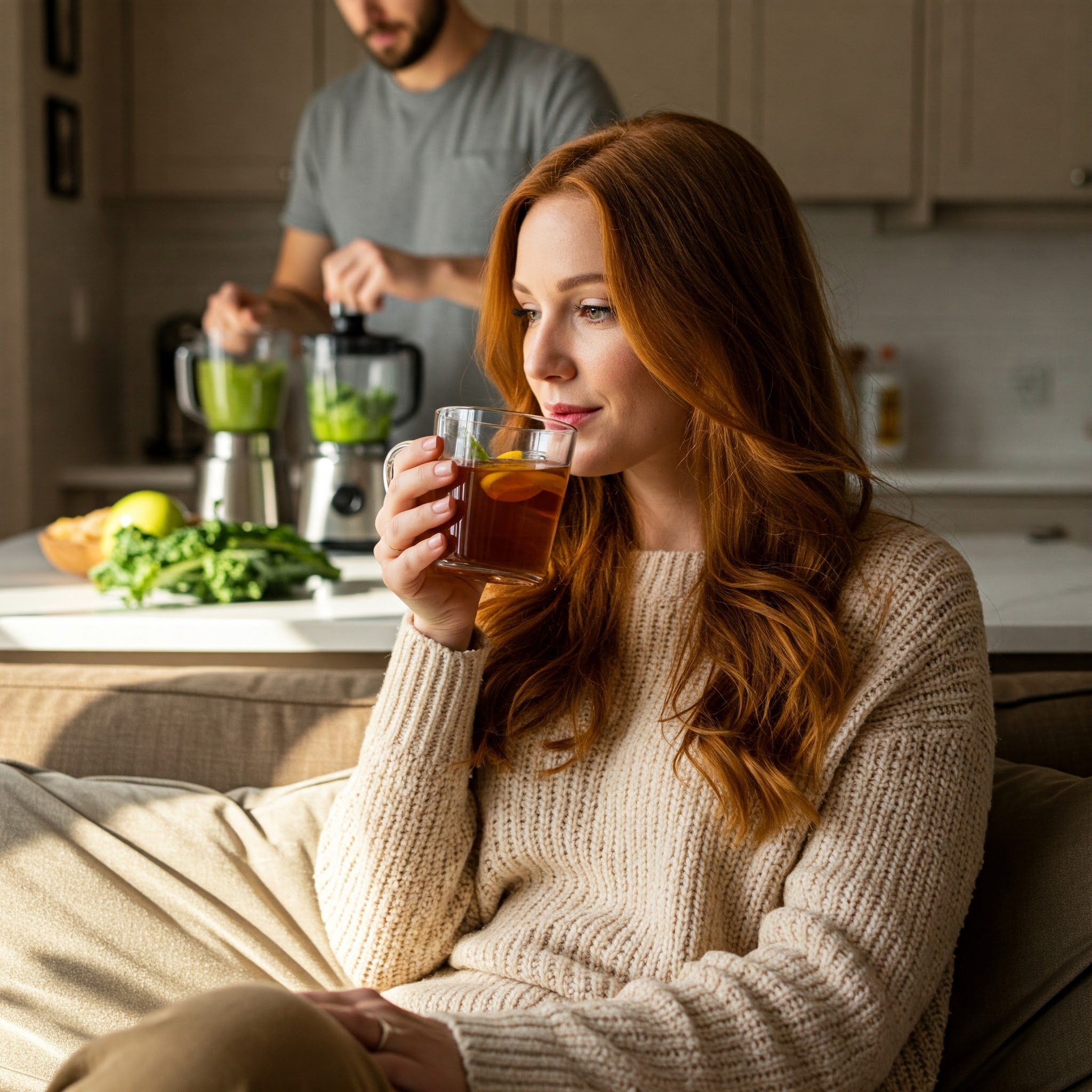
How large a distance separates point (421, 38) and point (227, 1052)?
219cm

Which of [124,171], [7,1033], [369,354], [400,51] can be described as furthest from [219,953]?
[124,171]

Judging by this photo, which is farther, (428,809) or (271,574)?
(271,574)


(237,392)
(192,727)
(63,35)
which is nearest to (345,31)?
(63,35)

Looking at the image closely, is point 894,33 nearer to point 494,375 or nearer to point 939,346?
point 939,346

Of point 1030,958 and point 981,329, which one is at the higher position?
point 981,329

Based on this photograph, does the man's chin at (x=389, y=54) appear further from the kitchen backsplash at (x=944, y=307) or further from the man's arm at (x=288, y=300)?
the kitchen backsplash at (x=944, y=307)

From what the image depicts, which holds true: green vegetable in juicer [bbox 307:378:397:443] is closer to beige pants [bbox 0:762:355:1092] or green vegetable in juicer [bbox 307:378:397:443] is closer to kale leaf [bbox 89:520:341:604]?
kale leaf [bbox 89:520:341:604]

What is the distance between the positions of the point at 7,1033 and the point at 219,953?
20 centimetres

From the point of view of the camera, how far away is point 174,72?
12.6ft

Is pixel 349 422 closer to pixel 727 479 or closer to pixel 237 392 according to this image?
pixel 237 392

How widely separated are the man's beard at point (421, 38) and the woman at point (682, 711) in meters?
1.39

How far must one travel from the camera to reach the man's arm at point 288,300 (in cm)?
215

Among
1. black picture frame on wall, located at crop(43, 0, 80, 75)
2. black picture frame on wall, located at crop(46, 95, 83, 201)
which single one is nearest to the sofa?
black picture frame on wall, located at crop(46, 95, 83, 201)

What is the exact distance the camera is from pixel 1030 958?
3.79 feet
